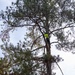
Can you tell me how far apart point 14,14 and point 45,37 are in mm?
1799

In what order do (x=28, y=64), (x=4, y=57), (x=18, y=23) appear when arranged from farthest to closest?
1. (x=18, y=23)
2. (x=4, y=57)
3. (x=28, y=64)

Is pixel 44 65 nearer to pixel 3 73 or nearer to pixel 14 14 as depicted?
pixel 3 73

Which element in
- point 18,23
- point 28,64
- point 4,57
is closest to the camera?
point 28,64

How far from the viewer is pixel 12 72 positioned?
12.7 meters

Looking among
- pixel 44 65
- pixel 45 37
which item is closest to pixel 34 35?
pixel 45 37

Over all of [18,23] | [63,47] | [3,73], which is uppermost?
[18,23]

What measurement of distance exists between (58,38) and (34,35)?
1.27 meters

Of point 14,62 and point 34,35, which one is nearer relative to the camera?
point 14,62

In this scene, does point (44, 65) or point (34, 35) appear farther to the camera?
point (34, 35)

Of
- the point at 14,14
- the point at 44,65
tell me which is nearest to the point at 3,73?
the point at 44,65

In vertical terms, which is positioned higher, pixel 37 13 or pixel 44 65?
pixel 37 13

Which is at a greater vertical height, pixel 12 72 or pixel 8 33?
pixel 8 33

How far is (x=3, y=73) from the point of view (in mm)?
13000

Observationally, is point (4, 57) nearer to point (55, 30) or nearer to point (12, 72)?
point (12, 72)
